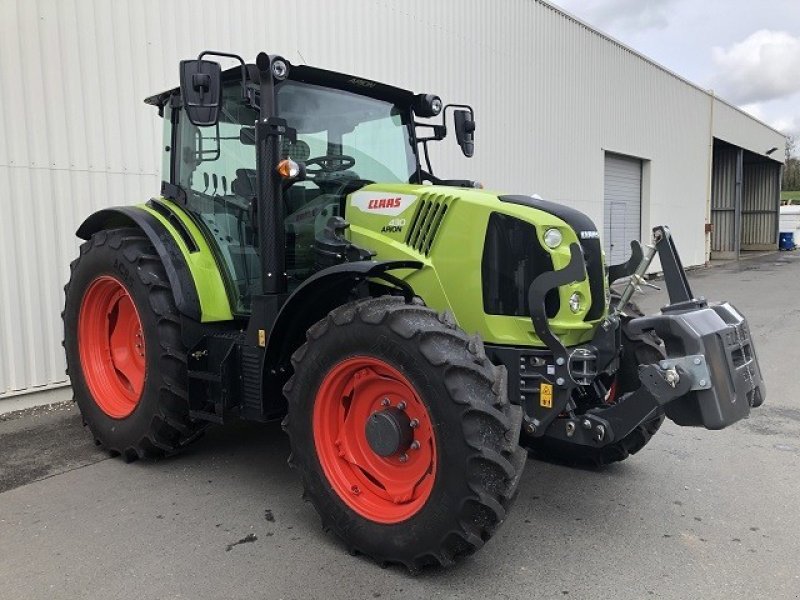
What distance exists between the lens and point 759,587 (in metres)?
2.98

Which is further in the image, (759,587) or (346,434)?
(346,434)

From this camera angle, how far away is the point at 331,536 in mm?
3451

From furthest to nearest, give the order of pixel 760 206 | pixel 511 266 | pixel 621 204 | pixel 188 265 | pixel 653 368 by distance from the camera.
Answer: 1. pixel 760 206
2. pixel 621 204
3. pixel 188 265
4. pixel 511 266
5. pixel 653 368

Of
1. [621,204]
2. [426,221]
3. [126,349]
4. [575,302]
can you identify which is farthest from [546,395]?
[621,204]

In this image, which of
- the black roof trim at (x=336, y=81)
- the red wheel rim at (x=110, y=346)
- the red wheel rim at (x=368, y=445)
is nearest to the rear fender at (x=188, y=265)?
the red wheel rim at (x=110, y=346)

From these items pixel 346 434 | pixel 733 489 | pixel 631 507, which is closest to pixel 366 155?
pixel 346 434

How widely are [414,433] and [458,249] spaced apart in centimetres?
96

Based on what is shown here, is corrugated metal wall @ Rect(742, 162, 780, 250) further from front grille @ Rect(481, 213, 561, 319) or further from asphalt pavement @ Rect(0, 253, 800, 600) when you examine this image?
front grille @ Rect(481, 213, 561, 319)

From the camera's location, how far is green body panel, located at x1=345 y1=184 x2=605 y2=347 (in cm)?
332

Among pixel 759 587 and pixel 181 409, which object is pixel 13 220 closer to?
pixel 181 409

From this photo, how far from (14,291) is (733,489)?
565cm

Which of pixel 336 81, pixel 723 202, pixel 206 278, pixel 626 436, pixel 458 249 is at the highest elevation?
pixel 336 81

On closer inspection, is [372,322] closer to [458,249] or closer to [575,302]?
[458,249]

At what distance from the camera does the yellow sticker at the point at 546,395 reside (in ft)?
10.5
